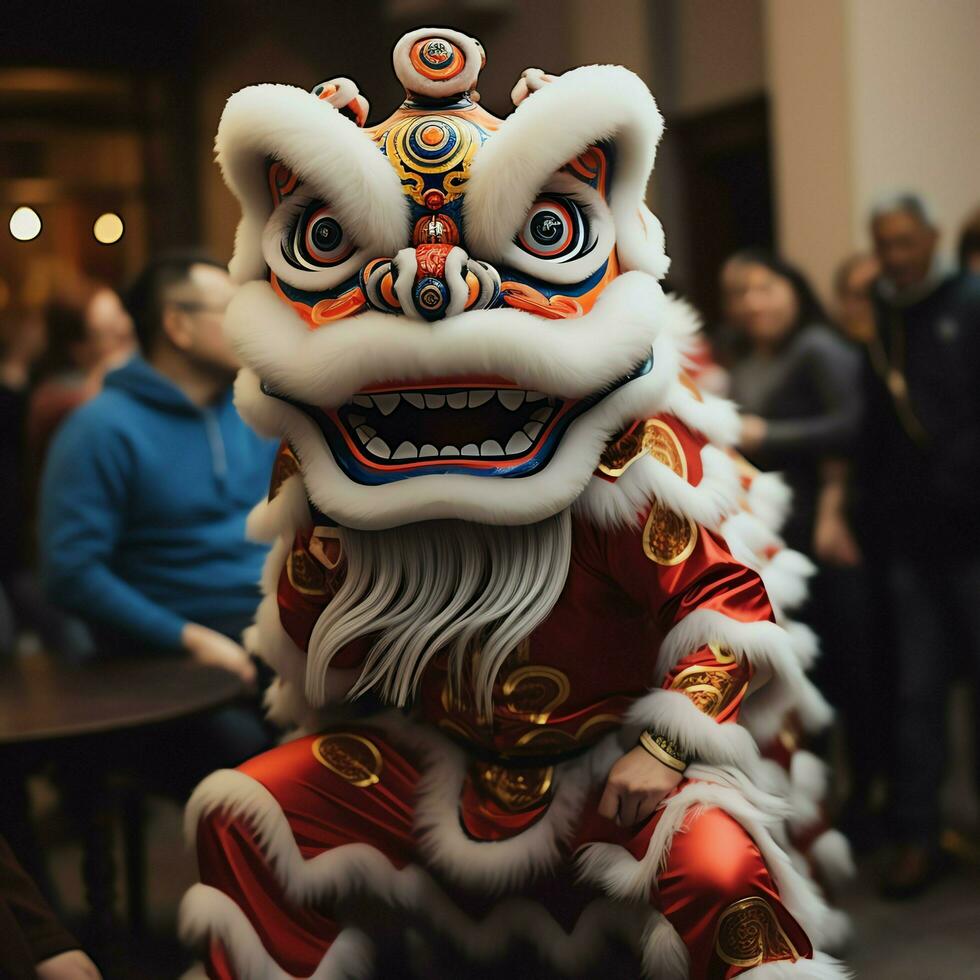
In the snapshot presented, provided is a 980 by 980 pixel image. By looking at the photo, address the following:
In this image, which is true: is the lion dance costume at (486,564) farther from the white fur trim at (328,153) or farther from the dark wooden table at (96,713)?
the dark wooden table at (96,713)

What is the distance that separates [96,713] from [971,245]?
2.14m

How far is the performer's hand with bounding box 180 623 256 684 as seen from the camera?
88.0 inches

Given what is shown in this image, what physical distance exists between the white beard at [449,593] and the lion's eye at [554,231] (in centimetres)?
29

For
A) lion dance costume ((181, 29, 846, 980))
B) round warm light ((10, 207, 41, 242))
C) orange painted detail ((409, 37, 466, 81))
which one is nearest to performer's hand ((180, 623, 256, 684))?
lion dance costume ((181, 29, 846, 980))

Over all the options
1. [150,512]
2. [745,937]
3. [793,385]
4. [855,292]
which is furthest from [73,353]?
[745,937]

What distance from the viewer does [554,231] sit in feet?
4.87

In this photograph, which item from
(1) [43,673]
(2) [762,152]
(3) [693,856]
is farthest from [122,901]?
(2) [762,152]

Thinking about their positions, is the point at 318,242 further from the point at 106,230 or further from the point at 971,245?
the point at 106,230

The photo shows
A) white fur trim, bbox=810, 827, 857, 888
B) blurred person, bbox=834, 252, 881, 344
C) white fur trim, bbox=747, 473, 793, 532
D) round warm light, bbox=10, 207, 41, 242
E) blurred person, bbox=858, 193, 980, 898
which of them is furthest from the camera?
blurred person, bbox=834, 252, 881, 344

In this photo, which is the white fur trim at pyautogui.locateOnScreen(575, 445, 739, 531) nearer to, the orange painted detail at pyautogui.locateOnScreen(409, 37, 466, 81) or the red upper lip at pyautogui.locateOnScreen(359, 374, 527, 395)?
the red upper lip at pyautogui.locateOnScreen(359, 374, 527, 395)

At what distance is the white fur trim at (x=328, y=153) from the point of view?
1.42 m

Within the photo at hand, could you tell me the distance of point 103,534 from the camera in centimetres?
236

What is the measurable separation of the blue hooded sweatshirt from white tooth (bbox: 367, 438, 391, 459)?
955 millimetres

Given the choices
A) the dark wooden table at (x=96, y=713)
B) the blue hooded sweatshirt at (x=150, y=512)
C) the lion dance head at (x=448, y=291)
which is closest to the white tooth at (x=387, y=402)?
the lion dance head at (x=448, y=291)
